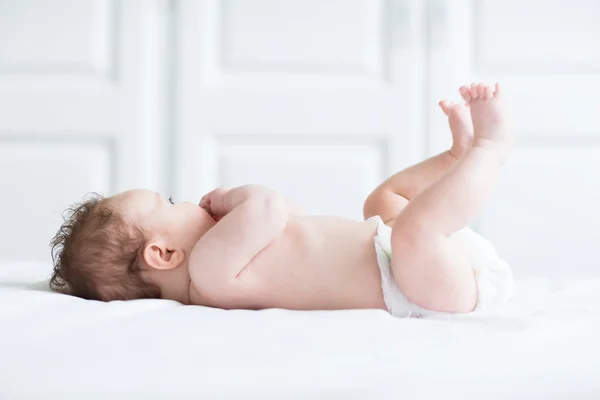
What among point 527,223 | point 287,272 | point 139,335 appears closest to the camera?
point 139,335

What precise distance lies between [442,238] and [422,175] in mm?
434

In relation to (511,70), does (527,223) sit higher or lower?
lower

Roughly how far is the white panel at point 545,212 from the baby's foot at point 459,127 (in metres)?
0.99

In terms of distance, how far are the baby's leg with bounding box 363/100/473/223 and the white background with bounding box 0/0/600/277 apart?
2.87ft

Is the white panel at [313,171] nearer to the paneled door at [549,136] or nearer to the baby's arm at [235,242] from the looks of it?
the paneled door at [549,136]

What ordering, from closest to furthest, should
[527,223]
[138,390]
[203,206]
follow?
[138,390] → [203,206] → [527,223]

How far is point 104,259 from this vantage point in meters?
1.16

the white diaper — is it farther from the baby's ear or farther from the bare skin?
the baby's ear

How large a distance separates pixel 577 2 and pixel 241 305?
1.82m

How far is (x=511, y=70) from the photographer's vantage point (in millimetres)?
2412

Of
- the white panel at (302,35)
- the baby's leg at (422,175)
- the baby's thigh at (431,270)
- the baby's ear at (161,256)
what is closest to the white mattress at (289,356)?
the baby's thigh at (431,270)

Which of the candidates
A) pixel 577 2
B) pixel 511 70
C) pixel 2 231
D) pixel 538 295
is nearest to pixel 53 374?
pixel 538 295

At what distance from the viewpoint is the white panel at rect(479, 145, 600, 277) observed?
7.83 ft

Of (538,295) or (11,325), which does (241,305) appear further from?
(538,295)
